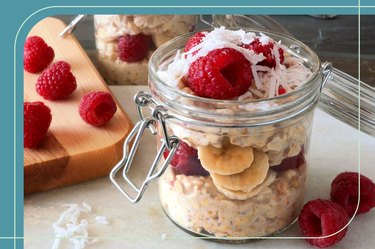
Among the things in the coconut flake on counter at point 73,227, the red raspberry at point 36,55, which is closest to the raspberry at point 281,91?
the coconut flake on counter at point 73,227

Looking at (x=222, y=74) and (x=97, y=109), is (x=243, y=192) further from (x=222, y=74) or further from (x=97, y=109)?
(x=97, y=109)

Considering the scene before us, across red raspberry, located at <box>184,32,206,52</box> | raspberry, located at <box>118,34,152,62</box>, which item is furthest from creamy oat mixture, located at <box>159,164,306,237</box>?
raspberry, located at <box>118,34,152,62</box>

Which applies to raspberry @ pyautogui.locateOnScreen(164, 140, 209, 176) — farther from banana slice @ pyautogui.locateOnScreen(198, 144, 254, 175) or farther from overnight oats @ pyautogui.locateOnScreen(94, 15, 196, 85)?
overnight oats @ pyautogui.locateOnScreen(94, 15, 196, 85)

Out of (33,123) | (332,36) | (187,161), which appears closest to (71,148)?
(33,123)

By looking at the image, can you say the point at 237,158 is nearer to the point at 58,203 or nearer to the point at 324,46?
the point at 58,203

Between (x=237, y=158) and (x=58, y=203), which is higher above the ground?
(x=237, y=158)

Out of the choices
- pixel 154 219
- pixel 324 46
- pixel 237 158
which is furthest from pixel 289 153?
pixel 324 46
